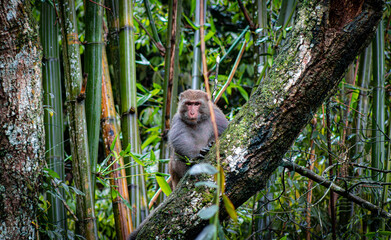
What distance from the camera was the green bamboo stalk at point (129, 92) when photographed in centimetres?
248

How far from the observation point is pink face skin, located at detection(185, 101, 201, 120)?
11.4ft

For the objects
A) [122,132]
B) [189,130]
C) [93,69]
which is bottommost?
[189,130]

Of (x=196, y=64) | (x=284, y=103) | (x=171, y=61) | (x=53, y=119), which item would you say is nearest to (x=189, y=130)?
(x=196, y=64)

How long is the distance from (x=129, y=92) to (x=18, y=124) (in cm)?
99

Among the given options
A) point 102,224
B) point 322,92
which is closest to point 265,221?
point 322,92

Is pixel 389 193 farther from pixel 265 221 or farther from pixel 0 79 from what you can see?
pixel 0 79

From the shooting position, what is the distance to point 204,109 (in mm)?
3551

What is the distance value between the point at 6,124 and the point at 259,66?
2.09m

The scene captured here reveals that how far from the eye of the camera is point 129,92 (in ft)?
8.15

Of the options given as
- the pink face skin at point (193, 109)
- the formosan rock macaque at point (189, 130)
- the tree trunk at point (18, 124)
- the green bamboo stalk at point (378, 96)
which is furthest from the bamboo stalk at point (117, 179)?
the green bamboo stalk at point (378, 96)

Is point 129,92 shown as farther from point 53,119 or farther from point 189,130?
point 189,130

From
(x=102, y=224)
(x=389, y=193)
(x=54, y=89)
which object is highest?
(x=54, y=89)

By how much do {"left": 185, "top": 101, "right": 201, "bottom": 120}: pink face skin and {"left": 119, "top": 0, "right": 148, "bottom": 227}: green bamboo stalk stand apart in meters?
0.98

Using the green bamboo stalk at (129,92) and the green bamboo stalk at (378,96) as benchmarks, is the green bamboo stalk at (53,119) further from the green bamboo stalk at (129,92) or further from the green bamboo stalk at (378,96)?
the green bamboo stalk at (378,96)
